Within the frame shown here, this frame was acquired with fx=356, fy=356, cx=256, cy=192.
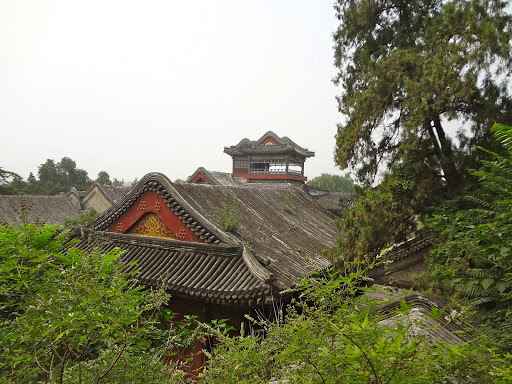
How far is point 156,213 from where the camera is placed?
10.3 metres

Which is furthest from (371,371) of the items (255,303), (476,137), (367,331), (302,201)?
(302,201)

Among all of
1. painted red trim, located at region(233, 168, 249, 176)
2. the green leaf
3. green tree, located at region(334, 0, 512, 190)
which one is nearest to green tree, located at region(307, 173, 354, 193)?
painted red trim, located at region(233, 168, 249, 176)

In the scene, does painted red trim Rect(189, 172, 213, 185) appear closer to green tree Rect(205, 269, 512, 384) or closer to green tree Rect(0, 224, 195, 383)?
green tree Rect(0, 224, 195, 383)

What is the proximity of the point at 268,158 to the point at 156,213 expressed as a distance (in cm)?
2712

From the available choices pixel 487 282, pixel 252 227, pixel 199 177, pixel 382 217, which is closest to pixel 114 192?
pixel 199 177

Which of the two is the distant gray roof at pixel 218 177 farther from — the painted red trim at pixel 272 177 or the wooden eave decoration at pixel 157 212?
the wooden eave decoration at pixel 157 212

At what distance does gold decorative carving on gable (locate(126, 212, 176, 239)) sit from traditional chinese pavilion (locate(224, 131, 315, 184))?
82.4 feet

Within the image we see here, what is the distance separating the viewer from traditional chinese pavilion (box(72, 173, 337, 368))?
7.74 metres

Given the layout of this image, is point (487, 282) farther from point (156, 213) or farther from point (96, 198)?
point (96, 198)

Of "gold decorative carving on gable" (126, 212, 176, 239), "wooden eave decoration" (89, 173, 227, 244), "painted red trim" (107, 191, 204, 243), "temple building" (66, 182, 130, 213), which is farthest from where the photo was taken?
"temple building" (66, 182, 130, 213)

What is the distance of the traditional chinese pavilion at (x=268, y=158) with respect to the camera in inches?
1396

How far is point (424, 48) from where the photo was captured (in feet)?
28.2

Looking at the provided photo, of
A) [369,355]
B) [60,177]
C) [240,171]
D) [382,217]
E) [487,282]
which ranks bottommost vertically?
[369,355]

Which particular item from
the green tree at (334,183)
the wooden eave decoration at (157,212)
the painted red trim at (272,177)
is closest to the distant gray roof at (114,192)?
the painted red trim at (272,177)
